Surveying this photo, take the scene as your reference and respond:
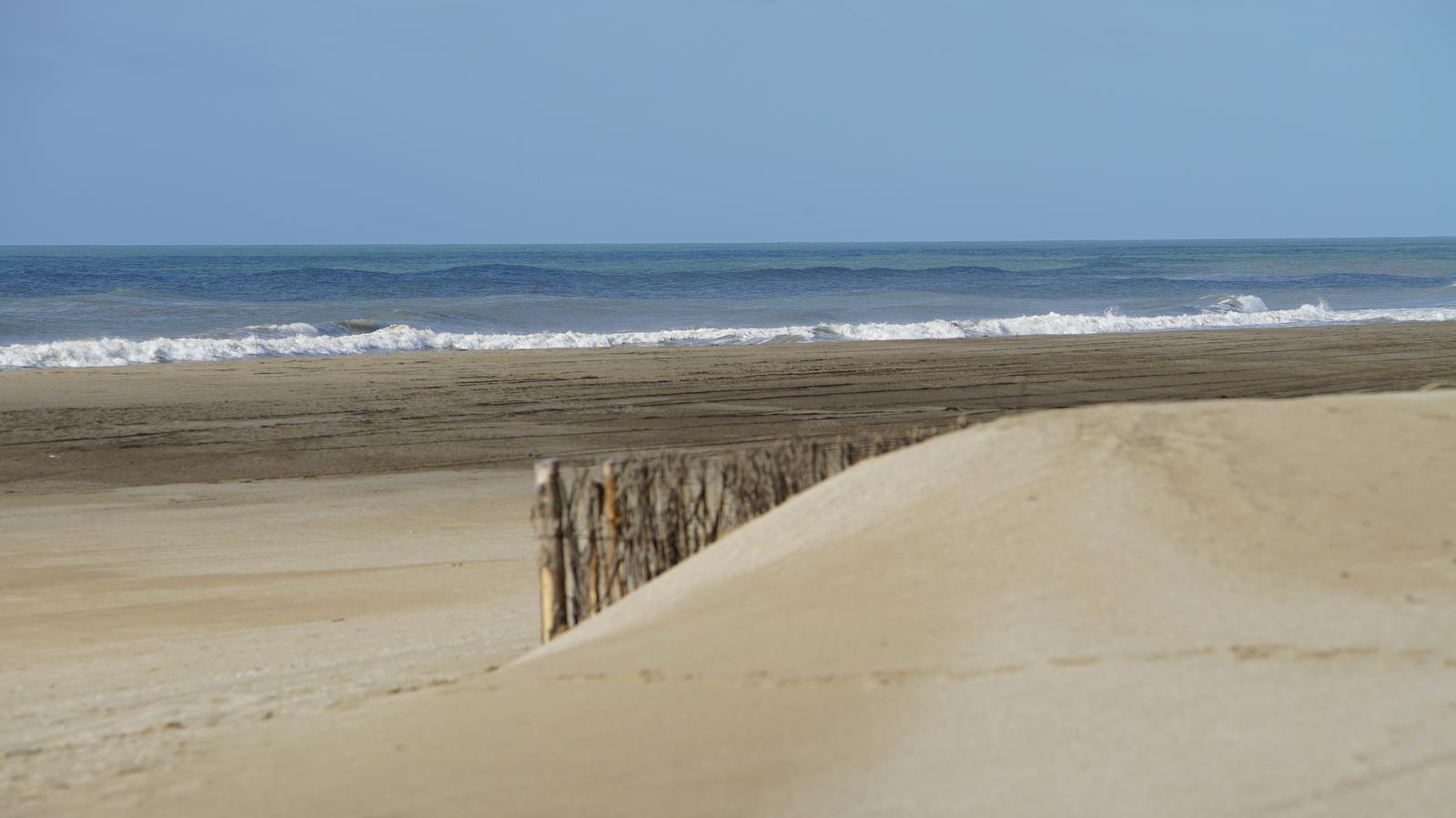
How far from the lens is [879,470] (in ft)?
18.9

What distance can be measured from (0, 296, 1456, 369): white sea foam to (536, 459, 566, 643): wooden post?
1807 centimetres

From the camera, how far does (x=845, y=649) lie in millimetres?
4207

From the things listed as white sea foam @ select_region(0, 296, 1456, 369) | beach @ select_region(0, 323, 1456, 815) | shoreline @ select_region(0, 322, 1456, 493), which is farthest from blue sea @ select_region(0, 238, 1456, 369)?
beach @ select_region(0, 323, 1456, 815)

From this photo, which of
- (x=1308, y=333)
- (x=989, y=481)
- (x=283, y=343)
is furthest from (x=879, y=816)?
(x=1308, y=333)

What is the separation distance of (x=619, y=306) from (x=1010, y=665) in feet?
110

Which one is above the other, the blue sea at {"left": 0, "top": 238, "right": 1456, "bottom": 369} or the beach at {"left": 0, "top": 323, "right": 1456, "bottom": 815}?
the blue sea at {"left": 0, "top": 238, "right": 1456, "bottom": 369}

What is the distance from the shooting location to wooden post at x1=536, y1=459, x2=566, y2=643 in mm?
5672

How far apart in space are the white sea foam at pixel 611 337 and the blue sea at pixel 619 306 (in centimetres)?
5

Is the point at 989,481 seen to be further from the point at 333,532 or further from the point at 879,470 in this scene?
the point at 333,532

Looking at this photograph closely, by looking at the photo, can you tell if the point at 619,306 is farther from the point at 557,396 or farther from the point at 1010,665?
the point at 1010,665

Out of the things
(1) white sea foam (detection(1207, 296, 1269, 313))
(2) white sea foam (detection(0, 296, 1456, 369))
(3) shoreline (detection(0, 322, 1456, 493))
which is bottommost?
(3) shoreline (detection(0, 322, 1456, 493))

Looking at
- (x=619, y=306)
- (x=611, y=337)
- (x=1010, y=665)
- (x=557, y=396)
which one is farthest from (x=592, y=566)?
(x=619, y=306)

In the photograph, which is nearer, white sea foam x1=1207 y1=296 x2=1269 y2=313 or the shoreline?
the shoreline

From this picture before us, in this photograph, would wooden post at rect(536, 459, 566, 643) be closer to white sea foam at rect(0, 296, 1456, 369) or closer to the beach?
the beach
